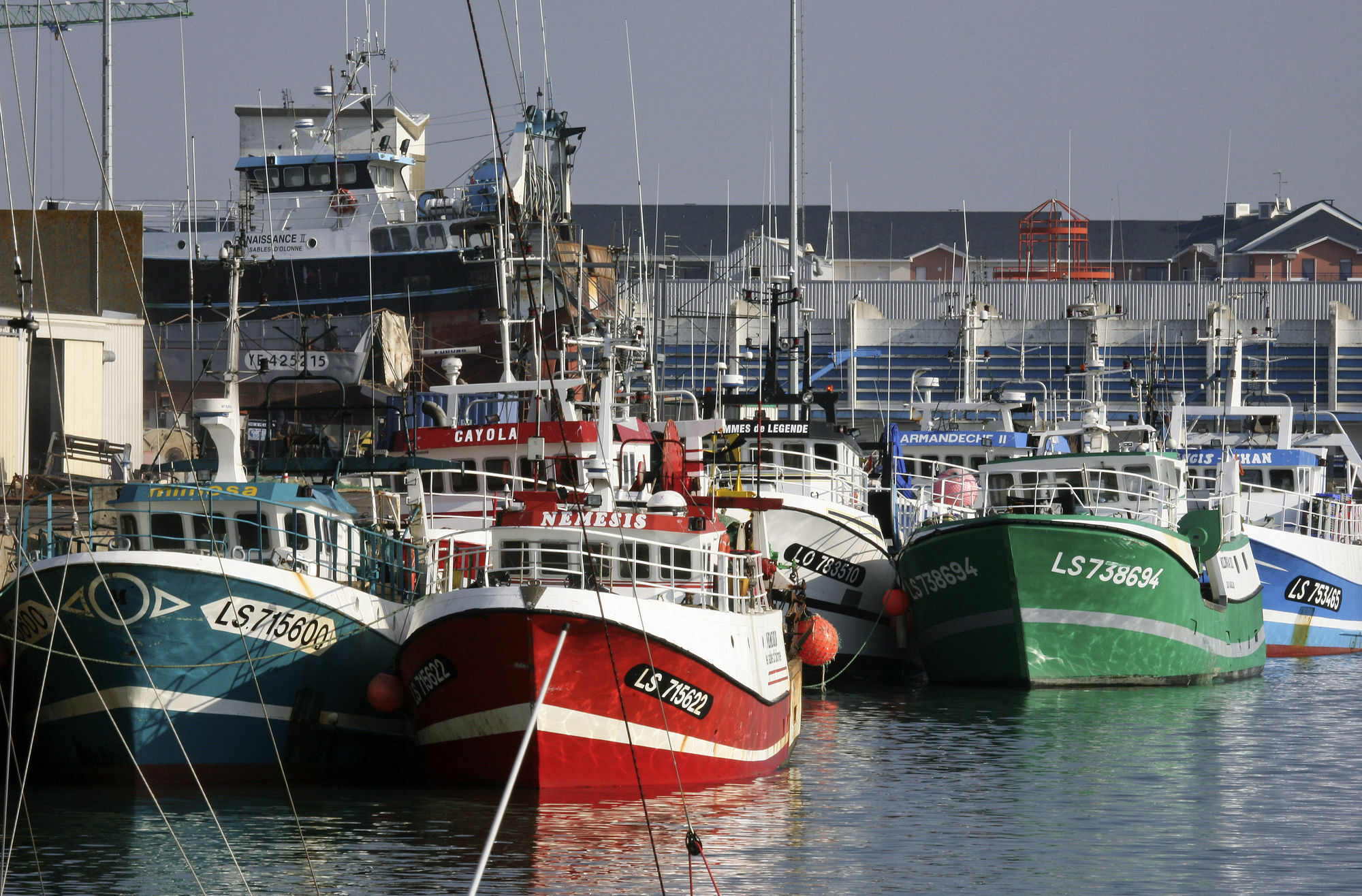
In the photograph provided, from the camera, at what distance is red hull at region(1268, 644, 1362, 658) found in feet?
91.0

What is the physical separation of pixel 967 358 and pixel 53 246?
18.6m

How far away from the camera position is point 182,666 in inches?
570

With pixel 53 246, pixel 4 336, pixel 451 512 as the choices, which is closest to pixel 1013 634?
pixel 451 512

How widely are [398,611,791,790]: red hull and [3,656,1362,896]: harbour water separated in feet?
0.96

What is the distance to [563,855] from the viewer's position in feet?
40.5

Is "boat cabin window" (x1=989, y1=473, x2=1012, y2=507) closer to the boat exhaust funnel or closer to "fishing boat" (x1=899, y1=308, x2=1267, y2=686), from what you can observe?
"fishing boat" (x1=899, y1=308, x2=1267, y2=686)

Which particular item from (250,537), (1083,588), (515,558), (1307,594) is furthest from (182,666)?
(1307,594)

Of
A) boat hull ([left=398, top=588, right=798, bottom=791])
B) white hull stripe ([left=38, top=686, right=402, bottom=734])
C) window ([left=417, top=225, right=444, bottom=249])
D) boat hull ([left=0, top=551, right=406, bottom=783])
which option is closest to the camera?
boat hull ([left=398, top=588, right=798, bottom=791])

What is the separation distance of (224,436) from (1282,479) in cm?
2106

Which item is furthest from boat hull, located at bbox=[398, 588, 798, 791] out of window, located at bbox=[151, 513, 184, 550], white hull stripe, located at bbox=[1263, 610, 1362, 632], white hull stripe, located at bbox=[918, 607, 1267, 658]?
white hull stripe, located at bbox=[1263, 610, 1362, 632]

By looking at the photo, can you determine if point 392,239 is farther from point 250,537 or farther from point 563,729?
point 563,729

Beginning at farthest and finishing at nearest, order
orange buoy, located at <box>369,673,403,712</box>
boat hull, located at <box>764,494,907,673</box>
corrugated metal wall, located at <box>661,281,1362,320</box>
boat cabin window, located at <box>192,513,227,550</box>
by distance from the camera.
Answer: corrugated metal wall, located at <box>661,281,1362,320</box>
boat hull, located at <box>764,494,907,673</box>
boat cabin window, located at <box>192,513,227,550</box>
orange buoy, located at <box>369,673,403,712</box>

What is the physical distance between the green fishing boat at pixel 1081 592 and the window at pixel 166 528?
400 inches

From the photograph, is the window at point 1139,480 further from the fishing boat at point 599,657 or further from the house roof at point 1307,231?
the house roof at point 1307,231
